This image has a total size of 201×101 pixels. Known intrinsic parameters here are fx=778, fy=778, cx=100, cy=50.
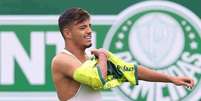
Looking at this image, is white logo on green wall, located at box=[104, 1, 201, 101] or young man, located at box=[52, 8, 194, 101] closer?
young man, located at box=[52, 8, 194, 101]

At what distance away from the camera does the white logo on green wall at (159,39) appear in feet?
19.0

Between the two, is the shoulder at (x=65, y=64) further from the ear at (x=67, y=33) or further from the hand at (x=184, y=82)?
the hand at (x=184, y=82)

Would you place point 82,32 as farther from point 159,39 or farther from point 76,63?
point 159,39

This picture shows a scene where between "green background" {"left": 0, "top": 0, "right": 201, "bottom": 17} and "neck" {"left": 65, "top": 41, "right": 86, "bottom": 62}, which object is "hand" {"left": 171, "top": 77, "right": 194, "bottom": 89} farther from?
"green background" {"left": 0, "top": 0, "right": 201, "bottom": 17}

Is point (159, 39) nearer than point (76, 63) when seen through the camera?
No

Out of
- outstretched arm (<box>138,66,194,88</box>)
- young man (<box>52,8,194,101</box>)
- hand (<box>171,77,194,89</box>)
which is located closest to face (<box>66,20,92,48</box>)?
young man (<box>52,8,194,101</box>)

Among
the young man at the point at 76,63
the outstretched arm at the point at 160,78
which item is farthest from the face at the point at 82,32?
the outstretched arm at the point at 160,78

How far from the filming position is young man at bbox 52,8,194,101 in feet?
11.3

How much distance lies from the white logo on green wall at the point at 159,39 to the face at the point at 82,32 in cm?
231

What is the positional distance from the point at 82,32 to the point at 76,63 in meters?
0.14

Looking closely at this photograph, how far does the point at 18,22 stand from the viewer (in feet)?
19.1

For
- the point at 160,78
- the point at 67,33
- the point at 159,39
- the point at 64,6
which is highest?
the point at 67,33

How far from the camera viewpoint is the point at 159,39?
580 cm

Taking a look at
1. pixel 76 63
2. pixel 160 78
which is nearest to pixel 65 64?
pixel 76 63
